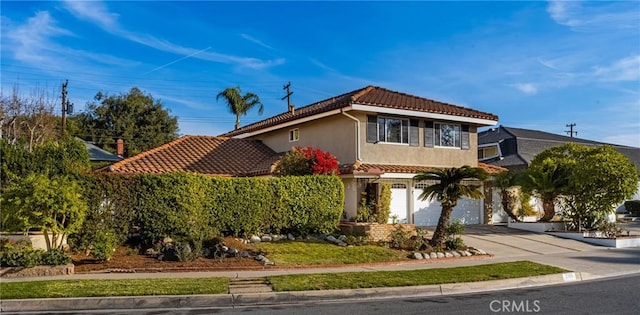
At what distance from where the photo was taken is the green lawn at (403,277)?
10789mm

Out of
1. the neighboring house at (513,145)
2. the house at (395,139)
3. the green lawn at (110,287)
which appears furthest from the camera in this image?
the neighboring house at (513,145)

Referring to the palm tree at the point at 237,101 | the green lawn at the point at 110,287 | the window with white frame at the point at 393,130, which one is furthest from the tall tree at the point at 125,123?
the green lawn at the point at 110,287

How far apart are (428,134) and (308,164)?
22.8ft

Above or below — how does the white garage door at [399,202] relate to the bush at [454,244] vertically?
above

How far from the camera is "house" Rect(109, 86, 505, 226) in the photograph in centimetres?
2128

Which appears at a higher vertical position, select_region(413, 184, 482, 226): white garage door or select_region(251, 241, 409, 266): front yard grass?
select_region(413, 184, 482, 226): white garage door

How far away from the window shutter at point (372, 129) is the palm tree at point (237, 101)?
24.1 m

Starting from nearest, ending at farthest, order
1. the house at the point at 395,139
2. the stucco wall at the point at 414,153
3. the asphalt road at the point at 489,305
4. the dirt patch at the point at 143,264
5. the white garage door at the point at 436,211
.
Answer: the asphalt road at the point at 489,305, the dirt patch at the point at 143,264, the house at the point at 395,139, the stucco wall at the point at 414,153, the white garage door at the point at 436,211

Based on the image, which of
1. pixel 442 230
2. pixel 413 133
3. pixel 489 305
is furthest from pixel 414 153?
pixel 489 305

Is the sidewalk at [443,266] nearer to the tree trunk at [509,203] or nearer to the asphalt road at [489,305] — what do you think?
the asphalt road at [489,305]

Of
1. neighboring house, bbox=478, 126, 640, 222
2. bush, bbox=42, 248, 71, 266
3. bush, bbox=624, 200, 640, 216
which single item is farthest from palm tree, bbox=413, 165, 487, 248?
bush, bbox=624, 200, 640, 216

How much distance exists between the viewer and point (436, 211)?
23219 mm

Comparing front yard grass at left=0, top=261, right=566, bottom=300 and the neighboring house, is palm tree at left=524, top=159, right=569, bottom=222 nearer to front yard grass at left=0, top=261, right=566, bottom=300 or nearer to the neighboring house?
front yard grass at left=0, top=261, right=566, bottom=300

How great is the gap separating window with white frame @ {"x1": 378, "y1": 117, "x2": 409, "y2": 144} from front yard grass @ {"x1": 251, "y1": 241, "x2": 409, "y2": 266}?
6983mm
